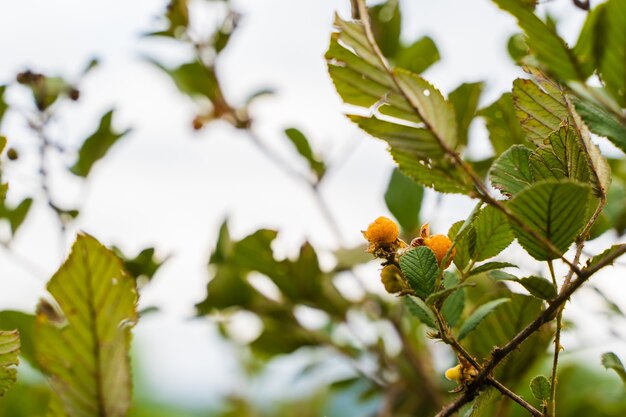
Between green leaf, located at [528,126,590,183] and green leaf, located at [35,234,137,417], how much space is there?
0.35 meters

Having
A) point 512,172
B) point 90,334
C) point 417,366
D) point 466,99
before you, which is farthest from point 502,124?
point 417,366

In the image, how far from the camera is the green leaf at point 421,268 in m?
0.52

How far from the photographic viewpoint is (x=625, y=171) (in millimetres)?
1406

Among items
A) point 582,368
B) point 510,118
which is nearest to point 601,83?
point 510,118

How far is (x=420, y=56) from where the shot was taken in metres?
1.14

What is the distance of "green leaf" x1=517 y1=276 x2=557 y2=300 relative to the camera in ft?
1.68

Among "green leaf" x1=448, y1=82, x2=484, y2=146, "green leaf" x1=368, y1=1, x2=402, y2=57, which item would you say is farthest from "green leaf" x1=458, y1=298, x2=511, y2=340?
"green leaf" x1=368, y1=1, x2=402, y2=57

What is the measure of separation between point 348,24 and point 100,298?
308 mm

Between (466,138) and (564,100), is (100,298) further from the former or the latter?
(466,138)

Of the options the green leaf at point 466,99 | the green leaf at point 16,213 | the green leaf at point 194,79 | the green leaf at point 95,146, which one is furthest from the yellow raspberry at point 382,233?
the green leaf at point 194,79

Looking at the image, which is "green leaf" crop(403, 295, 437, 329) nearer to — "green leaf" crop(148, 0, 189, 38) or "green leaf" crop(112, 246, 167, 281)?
"green leaf" crop(112, 246, 167, 281)

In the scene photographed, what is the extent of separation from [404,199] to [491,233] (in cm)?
45

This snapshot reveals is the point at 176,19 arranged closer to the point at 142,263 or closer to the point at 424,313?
the point at 142,263

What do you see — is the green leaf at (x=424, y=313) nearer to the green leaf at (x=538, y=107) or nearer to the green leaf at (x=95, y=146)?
the green leaf at (x=538, y=107)
